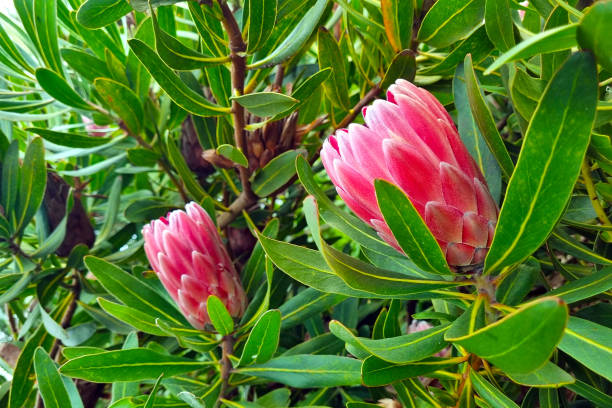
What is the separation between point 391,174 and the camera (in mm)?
543

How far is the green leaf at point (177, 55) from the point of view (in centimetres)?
67

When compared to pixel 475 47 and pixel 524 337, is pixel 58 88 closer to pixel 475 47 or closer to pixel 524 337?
pixel 475 47

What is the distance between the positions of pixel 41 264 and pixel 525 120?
0.99 meters

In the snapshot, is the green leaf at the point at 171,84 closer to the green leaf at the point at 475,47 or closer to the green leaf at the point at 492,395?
the green leaf at the point at 475,47

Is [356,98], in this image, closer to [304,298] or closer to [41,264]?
[304,298]

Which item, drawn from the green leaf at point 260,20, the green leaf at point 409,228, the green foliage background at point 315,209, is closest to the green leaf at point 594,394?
the green foliage background at point 315,209

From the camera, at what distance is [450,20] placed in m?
0.71

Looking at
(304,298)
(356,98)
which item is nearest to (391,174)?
(304,298)

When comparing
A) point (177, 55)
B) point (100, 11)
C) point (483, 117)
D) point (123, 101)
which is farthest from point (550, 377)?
point (123, 101)

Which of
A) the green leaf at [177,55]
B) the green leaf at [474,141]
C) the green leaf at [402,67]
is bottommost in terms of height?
the green leaf at [474,141]

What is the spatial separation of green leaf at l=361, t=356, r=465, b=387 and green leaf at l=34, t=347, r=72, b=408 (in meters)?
0.50

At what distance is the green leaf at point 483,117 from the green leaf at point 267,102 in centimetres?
23

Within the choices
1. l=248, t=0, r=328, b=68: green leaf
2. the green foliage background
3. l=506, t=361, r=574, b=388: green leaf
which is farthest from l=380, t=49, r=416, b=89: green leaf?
l=506, t=361, r=574, b=388: green leaf

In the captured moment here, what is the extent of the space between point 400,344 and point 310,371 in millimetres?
228
